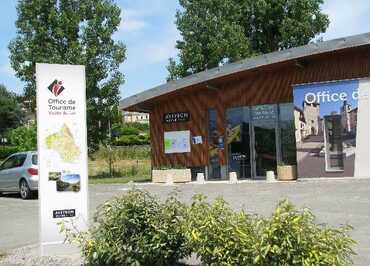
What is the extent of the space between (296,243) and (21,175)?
17.9 m

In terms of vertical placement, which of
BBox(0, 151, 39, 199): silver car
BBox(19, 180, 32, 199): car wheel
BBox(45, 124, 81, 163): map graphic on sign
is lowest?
BBox(19, 180, 32, 199): car wheel

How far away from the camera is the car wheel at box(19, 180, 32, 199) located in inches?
838

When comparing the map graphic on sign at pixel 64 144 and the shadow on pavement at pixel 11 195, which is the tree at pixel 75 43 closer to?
the shadow on pavement at pixel 11 195

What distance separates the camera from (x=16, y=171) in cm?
2184

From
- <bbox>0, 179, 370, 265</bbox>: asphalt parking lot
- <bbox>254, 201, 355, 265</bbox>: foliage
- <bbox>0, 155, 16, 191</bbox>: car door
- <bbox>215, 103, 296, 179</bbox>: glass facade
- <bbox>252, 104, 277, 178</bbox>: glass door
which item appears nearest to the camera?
<bbox>254, 201, 355, 265</bbox>: foliage

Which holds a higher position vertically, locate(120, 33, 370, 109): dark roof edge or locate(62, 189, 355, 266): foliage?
locate(120, 33, 370, 109): dark roof edge

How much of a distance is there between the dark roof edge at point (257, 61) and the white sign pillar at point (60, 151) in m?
15.1

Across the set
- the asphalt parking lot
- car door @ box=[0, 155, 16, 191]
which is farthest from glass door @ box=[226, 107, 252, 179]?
car door @ box=[0, 155, 16, 191]

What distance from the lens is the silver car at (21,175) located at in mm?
21078

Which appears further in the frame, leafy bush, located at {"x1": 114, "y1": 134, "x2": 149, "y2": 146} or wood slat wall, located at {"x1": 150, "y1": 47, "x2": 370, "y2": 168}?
leafy bush, located at {"x1": 114, "y1": 134, "x2": 149, "y2": 146}

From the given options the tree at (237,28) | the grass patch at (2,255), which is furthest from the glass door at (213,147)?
the grass patch at (2,255)

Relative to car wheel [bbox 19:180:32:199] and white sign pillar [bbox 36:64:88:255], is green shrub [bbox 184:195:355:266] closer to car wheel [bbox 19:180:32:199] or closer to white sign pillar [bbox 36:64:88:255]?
Result: white sign pillar [bbox 36:64:88:255]

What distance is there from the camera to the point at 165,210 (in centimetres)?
685

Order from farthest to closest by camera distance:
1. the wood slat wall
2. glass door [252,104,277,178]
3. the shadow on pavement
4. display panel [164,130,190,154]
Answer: display panel [164,130,190,154] < glass door [252,104,277,178] < the wood slat wall < the shadow on pavement
